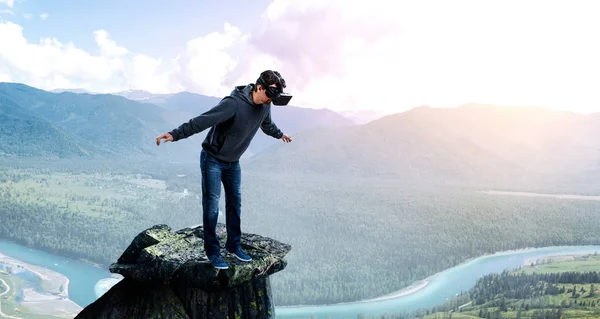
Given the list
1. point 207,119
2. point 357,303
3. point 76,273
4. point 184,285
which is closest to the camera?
point 207,119

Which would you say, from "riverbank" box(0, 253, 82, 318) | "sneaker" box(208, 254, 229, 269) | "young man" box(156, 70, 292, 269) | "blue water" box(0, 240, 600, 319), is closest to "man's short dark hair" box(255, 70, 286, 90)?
"young man" box(156, 70, 292, 269)

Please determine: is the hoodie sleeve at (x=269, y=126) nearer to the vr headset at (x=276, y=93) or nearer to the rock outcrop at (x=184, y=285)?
the vr headset at (x=276, y=93)

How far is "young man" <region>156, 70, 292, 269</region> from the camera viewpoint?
891 cm

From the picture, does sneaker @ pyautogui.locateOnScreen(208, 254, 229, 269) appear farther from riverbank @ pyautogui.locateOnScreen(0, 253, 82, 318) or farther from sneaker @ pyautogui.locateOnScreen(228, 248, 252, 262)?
riverbank @ pyautogui.locateOnScreen(0, 253, 82, 318)

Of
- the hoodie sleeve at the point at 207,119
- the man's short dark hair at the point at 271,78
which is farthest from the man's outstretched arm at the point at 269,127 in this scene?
the hoodie sleeve at the point at 207,119

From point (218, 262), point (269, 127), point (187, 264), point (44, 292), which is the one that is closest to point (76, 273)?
point (44, 292)

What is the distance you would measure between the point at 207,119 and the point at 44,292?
6894 inches

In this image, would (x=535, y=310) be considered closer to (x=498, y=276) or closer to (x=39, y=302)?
(x=498, y=276)

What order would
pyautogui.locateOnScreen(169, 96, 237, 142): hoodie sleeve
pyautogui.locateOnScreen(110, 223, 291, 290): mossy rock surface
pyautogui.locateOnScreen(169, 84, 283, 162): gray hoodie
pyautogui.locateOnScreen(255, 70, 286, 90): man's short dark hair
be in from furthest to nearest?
pyautogui.locateOnScreen(110, 223, 291, 290): mossy rock surface → pyautogui.locateOnScreen(255, 70, 286, 90): man's short dark hair → pyautogui.locateOnScreen(169, 84, 283, 162): gray hoodie → pyautogui.locateOnScreen(169, 96, 237, 142): hoodie sleeve

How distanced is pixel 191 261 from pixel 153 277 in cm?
85

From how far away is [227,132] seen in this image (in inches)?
361

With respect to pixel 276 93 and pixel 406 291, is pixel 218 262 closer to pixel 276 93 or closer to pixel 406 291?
pixel 276 93

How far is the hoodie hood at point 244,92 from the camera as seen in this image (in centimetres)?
916

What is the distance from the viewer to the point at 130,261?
34.4ft
